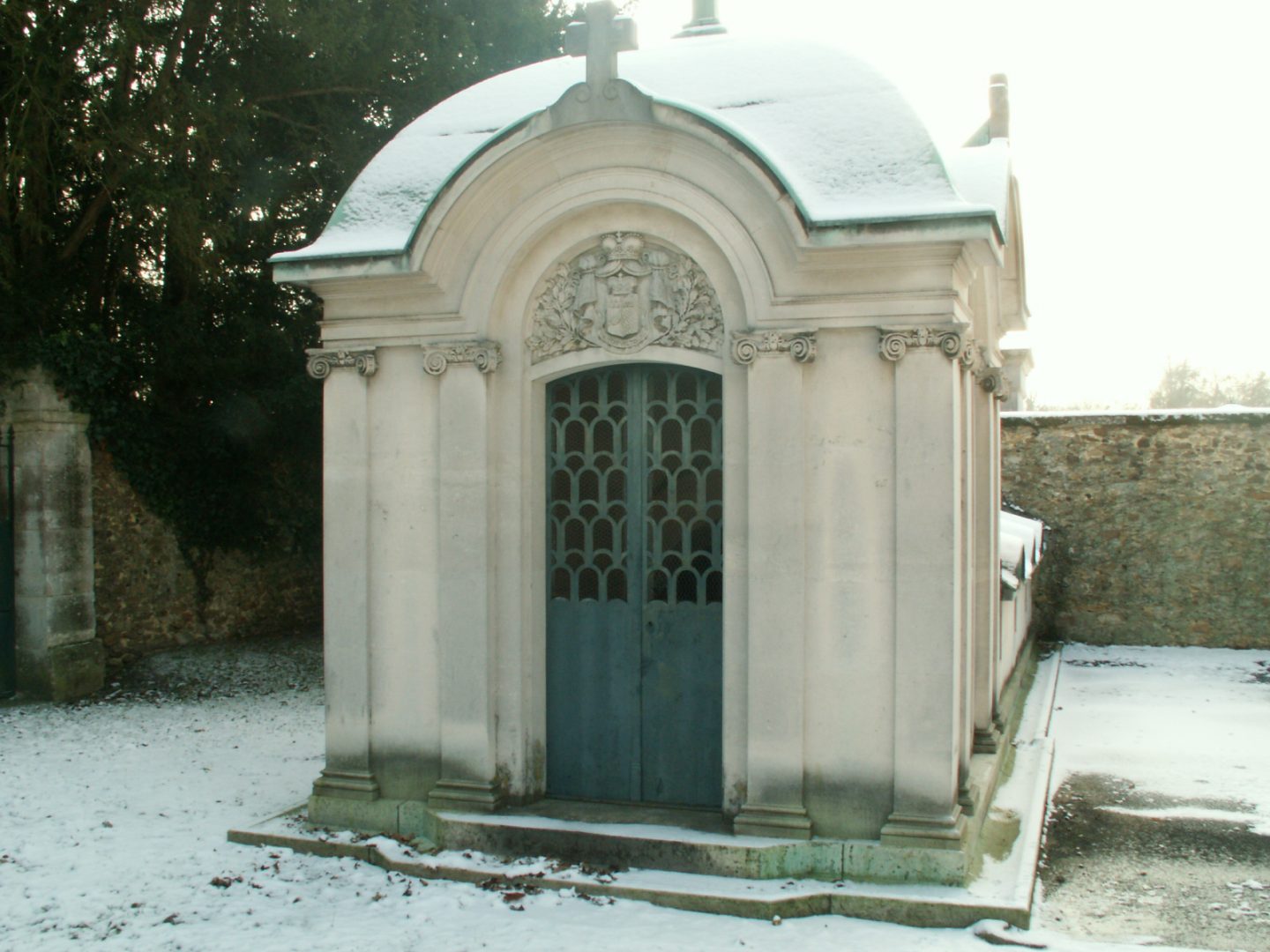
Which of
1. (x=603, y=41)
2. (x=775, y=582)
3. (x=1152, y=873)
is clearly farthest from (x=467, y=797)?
(x=603, y=41)

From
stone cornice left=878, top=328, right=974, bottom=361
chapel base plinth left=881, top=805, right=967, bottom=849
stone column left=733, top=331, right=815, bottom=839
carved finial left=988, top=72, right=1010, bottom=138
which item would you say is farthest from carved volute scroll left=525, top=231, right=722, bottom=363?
carved finial left=988, top=72, right=1010, bottom=138

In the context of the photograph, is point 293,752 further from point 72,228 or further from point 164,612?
point 72,228

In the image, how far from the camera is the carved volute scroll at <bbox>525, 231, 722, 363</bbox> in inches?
245

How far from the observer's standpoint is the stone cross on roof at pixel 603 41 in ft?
19.8

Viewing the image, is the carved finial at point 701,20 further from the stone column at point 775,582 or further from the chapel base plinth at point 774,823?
the chapel base plinth at point 774,823

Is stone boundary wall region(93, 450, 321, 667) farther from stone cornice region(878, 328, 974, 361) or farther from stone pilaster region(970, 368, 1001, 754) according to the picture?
stone cornice region(878, 328, 974, 361)

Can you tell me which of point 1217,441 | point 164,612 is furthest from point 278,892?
point 1217,441

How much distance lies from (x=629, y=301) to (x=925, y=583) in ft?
7.14

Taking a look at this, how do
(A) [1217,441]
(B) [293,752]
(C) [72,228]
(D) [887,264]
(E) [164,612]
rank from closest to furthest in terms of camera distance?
(D) [887,264], (B) [293,752], (C) [72,228], (E) [164,612], (A) [1217,441]

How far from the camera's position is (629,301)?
6309mm

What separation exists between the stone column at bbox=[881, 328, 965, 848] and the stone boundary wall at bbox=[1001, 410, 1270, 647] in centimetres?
983

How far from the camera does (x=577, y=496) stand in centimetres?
662

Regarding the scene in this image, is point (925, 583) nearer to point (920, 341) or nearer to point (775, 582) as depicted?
point (775, 582)

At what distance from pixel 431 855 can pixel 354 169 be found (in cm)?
854
